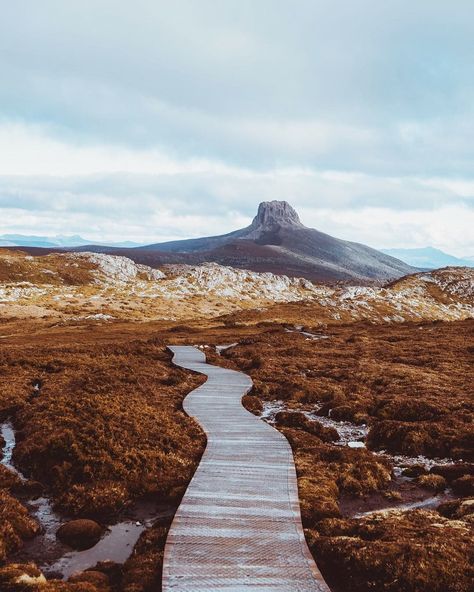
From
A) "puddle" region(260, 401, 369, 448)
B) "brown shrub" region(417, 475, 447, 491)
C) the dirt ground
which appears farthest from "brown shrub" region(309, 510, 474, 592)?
"puddle" region(260, 401, 369, 448)

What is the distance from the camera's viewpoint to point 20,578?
1095 cm

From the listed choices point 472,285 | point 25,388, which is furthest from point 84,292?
point 472,285

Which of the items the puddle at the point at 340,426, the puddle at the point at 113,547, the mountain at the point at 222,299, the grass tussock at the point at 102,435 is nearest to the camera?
the puddle at the point at 113,547

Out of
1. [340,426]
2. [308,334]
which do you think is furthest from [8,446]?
[308,334]

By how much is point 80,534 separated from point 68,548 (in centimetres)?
56

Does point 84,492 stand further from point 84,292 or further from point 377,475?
point 84,292

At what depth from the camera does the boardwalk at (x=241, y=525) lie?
10461mm

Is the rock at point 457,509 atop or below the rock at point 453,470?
atop

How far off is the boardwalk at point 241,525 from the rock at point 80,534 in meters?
2.88

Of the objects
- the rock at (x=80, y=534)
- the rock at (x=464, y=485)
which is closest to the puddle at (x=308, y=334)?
the rock at (x=464, y=485)

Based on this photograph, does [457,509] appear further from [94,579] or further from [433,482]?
[94,579]

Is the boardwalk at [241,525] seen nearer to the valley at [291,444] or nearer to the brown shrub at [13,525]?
the valley at [291,444]

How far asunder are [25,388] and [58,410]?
8.78 metres

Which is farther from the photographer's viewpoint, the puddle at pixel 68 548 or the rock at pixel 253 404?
the rock at pixel 253 404
